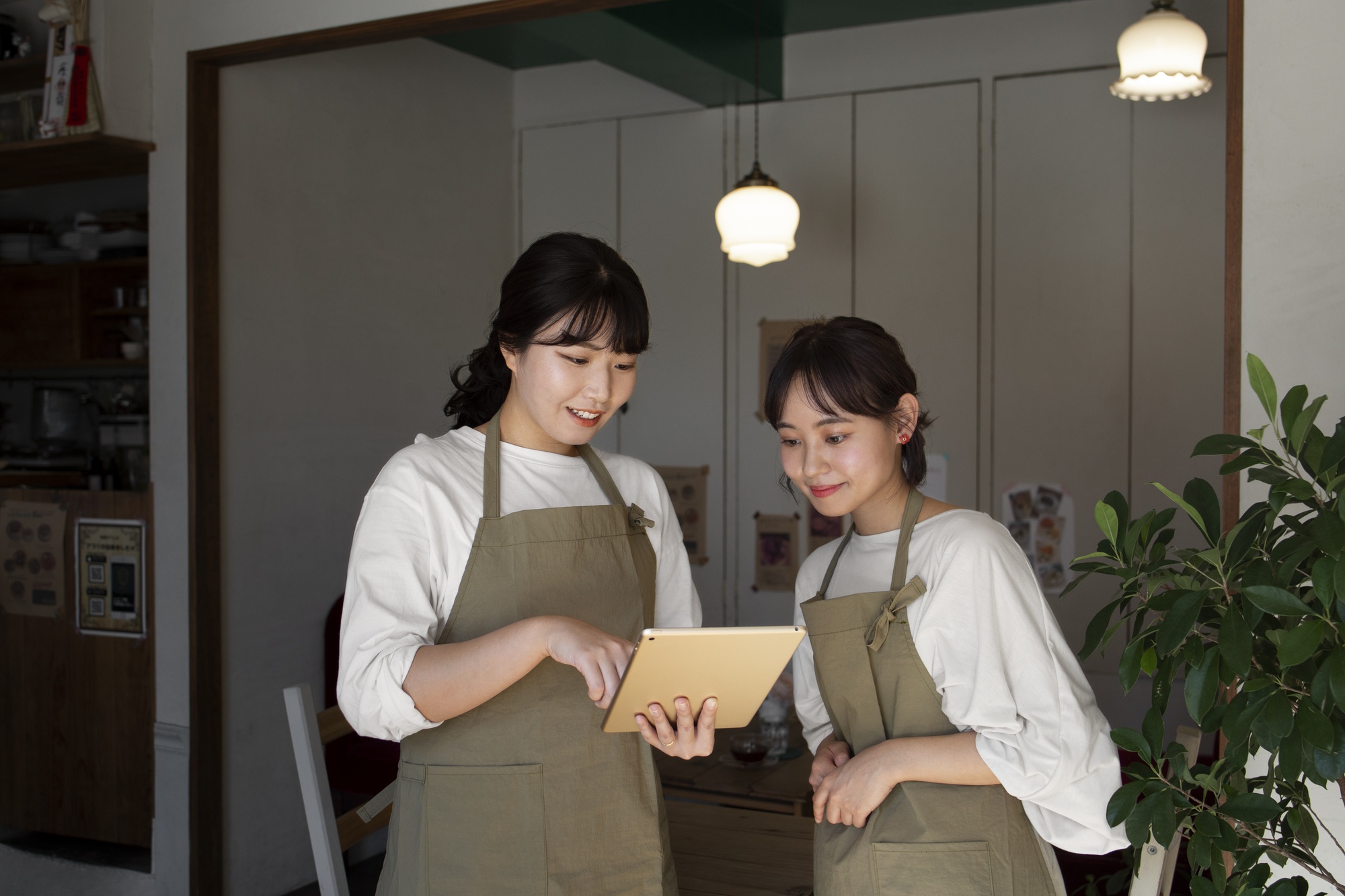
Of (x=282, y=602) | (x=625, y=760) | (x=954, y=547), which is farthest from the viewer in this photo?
(x=282, y=602)

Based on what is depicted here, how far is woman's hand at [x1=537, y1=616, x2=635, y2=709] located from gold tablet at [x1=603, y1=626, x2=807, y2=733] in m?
0.03

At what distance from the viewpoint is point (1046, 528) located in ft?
14.6

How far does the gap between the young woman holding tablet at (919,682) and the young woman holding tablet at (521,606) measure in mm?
283

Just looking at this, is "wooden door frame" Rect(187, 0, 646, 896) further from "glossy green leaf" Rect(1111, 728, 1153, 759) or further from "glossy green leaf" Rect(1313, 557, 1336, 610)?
"glossy green leaf" Rect(1313, 557, 1336, 610)

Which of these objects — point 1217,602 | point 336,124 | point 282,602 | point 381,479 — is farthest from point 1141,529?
point 336,124

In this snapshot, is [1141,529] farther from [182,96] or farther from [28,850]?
[28,850]

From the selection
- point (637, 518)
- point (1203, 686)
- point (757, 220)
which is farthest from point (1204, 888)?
point (757, 220)

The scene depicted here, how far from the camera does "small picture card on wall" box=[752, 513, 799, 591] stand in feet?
16.1

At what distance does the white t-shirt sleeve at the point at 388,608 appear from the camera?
4.62ft

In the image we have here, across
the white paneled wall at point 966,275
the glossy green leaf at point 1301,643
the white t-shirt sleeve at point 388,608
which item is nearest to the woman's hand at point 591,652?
the white t-shirt sleeve at point 388,608

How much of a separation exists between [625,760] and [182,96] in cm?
271

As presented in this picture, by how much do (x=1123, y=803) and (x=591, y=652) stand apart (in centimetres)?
70

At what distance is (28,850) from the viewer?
12.9ft

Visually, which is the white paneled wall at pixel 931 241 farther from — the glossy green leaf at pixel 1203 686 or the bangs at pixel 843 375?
the glossy green leaf at pixel 1203 686
